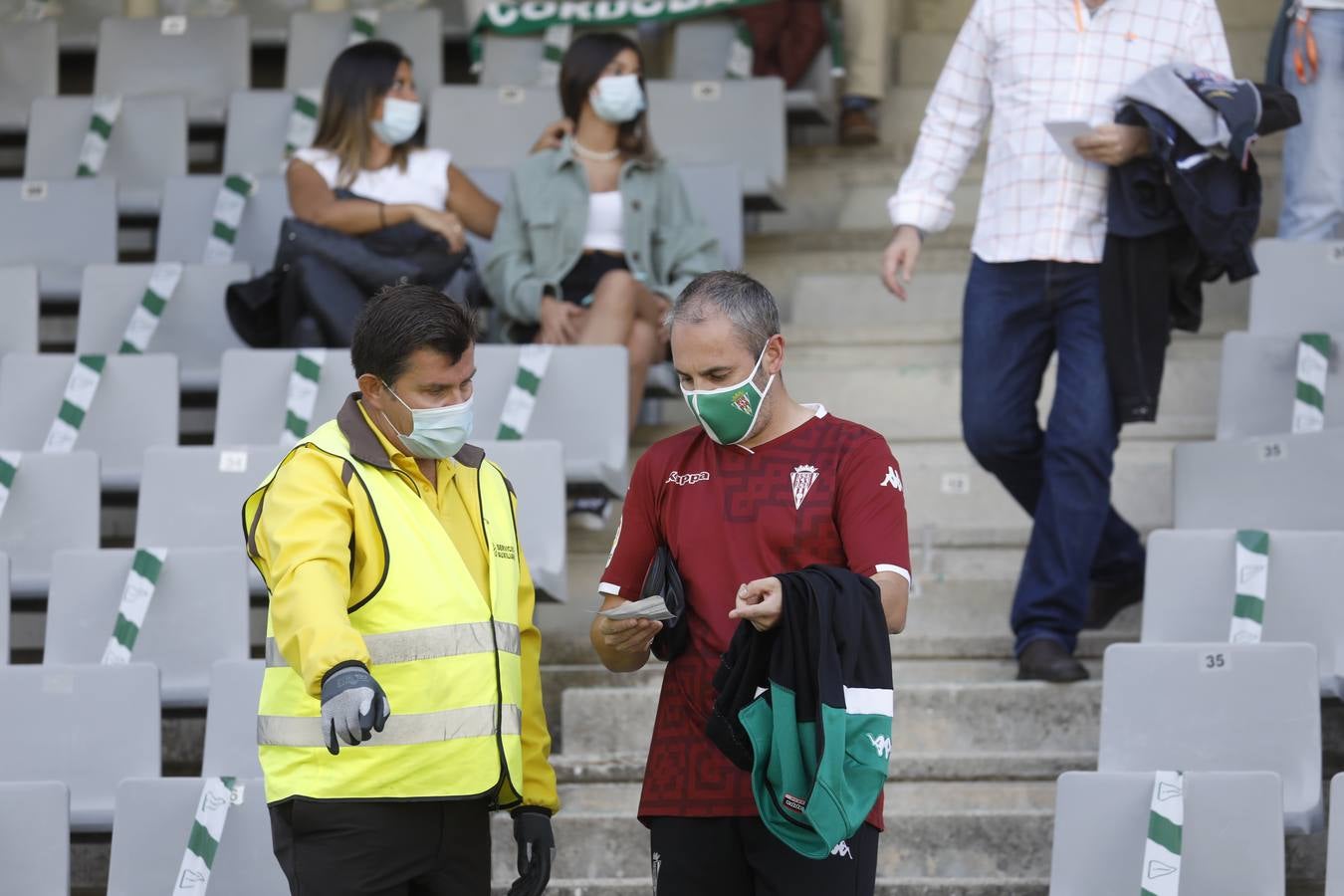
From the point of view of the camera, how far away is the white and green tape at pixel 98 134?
21.1 ft

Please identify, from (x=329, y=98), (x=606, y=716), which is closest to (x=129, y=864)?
(x=606, y=716)

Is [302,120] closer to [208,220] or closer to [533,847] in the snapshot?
[208,220]

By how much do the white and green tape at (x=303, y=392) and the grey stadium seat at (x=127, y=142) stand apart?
5.96 ft

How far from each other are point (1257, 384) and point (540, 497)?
178 centimetres

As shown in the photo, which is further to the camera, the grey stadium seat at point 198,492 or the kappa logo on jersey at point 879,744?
the grey stadium seat at point 198,492

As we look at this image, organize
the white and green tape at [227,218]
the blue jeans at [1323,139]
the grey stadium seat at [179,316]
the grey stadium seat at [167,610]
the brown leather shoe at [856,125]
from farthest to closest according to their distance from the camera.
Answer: the brown leather shoe at [856,125] < the white and green tape at [227,218] < the grey stadium seat at [179,316] < the blue jeans at [1323,139] < the grey stadium seat at [167,610]

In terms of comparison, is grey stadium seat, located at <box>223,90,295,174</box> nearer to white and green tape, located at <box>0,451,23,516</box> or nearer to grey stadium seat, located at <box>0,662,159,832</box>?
white and green tape, located at <box>0,451,23,516</box>

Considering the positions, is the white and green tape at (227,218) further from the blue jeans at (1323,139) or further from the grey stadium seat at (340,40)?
the blue jeans at (1323,139)

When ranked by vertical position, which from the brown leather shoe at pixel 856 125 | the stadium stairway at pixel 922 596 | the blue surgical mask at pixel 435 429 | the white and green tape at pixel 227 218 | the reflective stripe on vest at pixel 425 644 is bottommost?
the stadium stairway at pixel 922 596

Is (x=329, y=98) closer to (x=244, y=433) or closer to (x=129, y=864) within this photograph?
(x=244, y=433)

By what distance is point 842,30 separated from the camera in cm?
669

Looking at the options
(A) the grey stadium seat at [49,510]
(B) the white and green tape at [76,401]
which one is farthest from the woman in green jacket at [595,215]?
(A) the grey stadium seat at [49,510]

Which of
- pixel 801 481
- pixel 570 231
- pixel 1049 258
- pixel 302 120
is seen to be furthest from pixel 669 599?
pixel 302 120

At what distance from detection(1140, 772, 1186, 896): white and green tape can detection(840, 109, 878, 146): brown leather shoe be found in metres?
3.81
